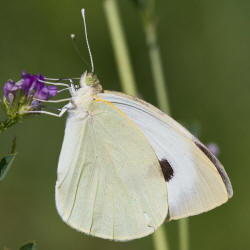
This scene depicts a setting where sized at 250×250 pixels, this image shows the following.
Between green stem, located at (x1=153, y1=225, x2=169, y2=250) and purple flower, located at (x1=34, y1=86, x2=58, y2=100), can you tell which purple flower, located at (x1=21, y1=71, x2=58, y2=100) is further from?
green stem, located at (x1=153, y1=225, x2=169, y2=250)

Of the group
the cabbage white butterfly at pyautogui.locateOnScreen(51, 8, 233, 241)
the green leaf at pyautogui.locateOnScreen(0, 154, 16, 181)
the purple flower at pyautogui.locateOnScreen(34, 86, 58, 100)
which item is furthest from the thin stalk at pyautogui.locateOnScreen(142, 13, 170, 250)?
the green leaf at pyautogui.locateOnScreen(0, 154, 16, 181)

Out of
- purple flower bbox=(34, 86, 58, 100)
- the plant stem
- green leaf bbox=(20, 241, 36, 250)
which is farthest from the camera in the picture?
the plant stem

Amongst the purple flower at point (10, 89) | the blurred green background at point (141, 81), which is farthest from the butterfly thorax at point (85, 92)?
the blurred green background at point (141, 81)

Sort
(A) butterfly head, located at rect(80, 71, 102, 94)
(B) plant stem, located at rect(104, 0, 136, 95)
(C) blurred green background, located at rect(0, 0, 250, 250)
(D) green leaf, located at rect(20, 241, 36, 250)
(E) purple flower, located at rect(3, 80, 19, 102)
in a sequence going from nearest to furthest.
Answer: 1. (D) green leaf, located at rect(20, 241, 36, 250)
2. (E) purple flower, located at rect(3, 80, 19, 102)
3. (A) butterfly head, located at rect(80, 71, 102, 94)
4. (B) plant stem, located at rect(104, 0, 136, 95)
5. (C) blurred green background, located at rect(0, 0, 250, 250)

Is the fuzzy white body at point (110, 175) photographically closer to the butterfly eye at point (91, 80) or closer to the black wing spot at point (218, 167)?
the butterfly eye at point (91, 80)

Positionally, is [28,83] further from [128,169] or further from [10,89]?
[128,169]

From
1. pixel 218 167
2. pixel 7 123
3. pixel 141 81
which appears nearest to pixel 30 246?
pixel 7 123

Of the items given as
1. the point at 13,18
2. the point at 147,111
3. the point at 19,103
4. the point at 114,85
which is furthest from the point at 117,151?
the point at 13,18
